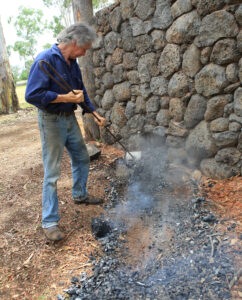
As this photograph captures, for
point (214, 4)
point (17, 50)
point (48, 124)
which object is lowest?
point (48, 124)

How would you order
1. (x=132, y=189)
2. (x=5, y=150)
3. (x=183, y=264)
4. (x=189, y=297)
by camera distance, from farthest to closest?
(x=5, y=150) < (x=132, y=189) < (x=183, y=264) < (x=189, y=297)

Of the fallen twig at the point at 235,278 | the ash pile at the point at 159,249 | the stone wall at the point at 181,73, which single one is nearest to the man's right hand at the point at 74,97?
the ash pile at the point at 159,249

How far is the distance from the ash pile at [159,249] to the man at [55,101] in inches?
23.8

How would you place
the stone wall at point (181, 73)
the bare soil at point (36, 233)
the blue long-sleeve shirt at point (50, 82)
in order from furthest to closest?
the stone wall at point (181, 73)
the blue long-sleeve shirt at point (50, 82)
the bare soil at point (36, 233)

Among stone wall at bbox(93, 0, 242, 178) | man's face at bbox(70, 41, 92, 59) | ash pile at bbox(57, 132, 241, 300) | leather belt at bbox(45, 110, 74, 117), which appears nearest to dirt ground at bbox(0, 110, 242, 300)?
ash pile at bbox(57, 132, 241, 300)

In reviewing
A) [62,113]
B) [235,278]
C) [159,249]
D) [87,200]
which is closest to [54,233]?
[87,200]

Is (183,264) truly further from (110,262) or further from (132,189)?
(132,189)

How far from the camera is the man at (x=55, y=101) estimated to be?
8.52 feet

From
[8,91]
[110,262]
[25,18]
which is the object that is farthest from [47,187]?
[25,18]

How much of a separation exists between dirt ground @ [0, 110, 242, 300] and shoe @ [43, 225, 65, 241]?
0.25ft

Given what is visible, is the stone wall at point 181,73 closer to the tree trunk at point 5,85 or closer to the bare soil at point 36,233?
the bare soil at point 36,233

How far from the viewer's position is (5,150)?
636 cm

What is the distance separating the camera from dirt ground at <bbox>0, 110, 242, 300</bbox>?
2.47m

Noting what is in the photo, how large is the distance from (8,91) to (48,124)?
9.11 metres
